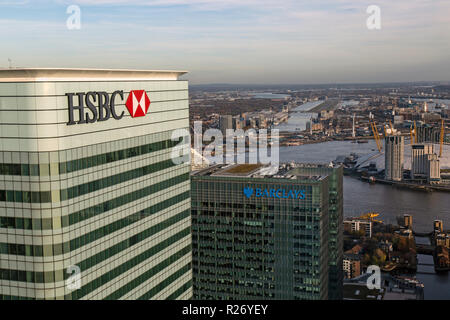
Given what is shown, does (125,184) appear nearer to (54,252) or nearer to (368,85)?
(54,252)

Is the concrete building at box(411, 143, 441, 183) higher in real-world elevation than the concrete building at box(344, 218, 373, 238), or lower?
higher

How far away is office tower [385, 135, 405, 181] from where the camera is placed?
151 feet

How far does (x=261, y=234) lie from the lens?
14922 mm

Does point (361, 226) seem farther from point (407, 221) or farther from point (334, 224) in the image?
point (334, 224)

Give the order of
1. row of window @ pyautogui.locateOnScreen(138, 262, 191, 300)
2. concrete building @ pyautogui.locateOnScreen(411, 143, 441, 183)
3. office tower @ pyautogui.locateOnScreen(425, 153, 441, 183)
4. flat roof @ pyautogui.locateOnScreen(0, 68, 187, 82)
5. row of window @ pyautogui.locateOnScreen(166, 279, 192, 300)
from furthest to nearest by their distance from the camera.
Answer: concrete building @ pyautogui.locateOnScreen(411, 143, 441, 183) < office tower @ pyautogui.locateOnScreen(425, 153, 441, 183) < row of window @ pyautogui.locateOnScreen(166, 279, 192, 300) < row of window @ pyautogui.locateOnScreen(138, 262, 191, 300) < flat roof @ pyautogui.locateOnScreen(0, 68, 187, 82)

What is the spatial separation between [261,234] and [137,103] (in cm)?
932

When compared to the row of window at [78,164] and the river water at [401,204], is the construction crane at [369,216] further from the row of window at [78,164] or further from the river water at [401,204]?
the row of window at [78,164]

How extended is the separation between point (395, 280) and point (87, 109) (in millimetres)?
19532

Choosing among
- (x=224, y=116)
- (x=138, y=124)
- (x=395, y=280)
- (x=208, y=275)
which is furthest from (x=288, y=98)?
(x=138, y=124)

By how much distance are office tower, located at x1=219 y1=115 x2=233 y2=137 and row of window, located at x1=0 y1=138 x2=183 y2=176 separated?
139ft

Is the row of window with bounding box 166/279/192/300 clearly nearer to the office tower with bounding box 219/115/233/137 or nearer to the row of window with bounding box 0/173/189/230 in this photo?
the row of window with bounding box 0/173/189/230

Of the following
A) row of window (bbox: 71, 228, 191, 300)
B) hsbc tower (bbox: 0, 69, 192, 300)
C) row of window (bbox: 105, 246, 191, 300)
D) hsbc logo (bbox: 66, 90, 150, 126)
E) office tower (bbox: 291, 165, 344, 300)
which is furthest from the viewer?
office tower (bbox: 291, 165, 344, 300)

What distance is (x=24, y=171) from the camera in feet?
16.4

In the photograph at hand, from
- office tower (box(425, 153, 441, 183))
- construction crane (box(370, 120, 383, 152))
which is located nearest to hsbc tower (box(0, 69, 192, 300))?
office tower (box(425, 153, 441, 183))
